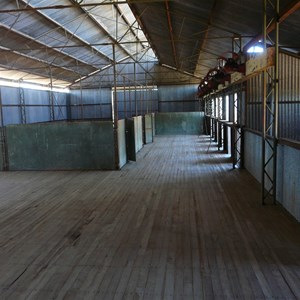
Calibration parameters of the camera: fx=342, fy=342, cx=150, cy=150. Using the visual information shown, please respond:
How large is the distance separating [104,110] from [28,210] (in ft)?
79.8

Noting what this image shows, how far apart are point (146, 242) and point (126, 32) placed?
1027 cm

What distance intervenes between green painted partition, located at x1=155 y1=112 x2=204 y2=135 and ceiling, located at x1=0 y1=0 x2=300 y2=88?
348 centimetres

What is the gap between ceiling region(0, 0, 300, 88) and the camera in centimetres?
945

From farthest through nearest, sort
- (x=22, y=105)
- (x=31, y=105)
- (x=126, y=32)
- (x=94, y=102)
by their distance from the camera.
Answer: (x=94, y=102)
(x=31, y=105)
(x=22, y=105)
(x=126, y=32)

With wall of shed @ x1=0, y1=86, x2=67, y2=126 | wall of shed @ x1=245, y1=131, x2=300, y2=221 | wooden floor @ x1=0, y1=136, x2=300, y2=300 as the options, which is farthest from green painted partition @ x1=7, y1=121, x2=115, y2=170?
wall of shed @ x1=0, y1=86, x2=67, y2=126

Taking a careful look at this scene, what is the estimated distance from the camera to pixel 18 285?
4039 mm

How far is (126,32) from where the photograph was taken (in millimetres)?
13500

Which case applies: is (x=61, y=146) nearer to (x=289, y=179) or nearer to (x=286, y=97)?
(x=286, y=97)

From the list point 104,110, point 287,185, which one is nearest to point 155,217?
point 287,185

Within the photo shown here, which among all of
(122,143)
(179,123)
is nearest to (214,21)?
(122,143)

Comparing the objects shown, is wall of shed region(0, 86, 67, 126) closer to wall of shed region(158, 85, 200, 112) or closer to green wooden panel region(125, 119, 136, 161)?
wall of shed region(158, 85, 200, 112)

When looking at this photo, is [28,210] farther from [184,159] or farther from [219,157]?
[219,157]

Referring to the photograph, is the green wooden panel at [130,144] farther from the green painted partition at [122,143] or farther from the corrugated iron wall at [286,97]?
the corrugated iron wall at [286,97]

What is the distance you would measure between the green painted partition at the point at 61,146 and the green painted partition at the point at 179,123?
14992 mm
